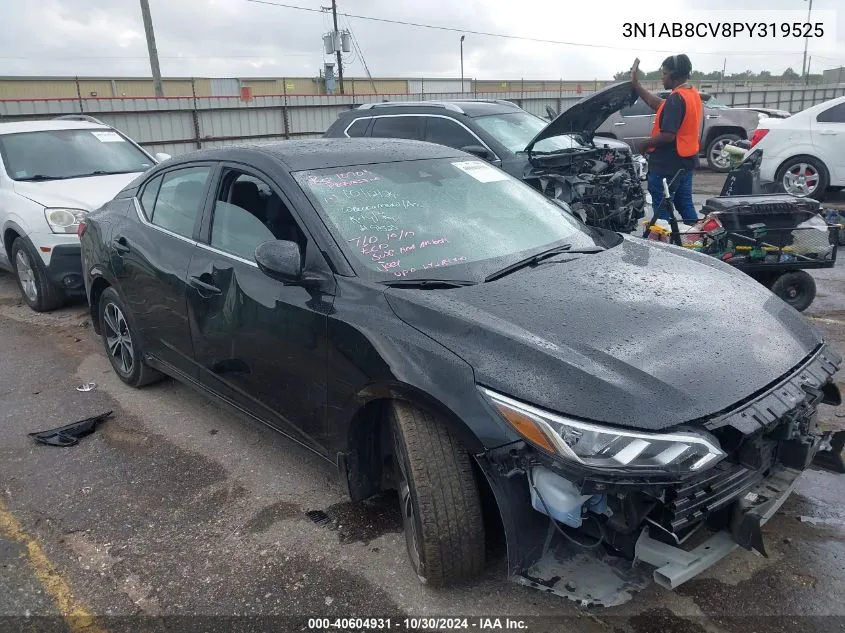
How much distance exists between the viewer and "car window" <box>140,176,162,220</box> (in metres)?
4.32

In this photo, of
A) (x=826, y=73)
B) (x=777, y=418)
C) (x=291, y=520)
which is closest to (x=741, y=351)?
(x=777, y=418)

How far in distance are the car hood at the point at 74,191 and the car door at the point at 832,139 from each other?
9445 millimetres

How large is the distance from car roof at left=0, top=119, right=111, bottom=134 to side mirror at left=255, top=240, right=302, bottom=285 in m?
6.03

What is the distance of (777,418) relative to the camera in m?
2.37

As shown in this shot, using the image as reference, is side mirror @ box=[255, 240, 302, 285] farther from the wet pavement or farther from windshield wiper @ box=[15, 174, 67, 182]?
windshield wiper @ box=[15, 174, 67, 182]

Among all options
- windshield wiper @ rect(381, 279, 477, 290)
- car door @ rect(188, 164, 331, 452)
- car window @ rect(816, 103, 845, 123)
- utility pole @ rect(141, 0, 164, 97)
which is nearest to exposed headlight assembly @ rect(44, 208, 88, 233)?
car door @ rect(188, 164, 331, 452)

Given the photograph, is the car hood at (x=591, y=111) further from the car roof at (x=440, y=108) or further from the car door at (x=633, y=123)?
the car door at (x=633, y=123)

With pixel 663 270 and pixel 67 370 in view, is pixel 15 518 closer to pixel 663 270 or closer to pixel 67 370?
pixel 67 370

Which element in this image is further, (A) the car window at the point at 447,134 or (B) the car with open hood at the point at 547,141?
(A) the car window at the point at 447,134

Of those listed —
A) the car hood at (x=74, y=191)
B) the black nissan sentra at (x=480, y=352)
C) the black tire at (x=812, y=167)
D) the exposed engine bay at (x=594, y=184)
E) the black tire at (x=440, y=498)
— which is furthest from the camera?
the black tire at (x=812, y=167)

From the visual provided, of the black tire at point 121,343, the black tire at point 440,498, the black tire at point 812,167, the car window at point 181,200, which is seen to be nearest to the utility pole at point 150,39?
the black tire at point 812,167

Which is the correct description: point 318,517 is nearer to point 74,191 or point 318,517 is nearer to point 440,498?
point 440,498

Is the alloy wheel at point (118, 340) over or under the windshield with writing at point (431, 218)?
under

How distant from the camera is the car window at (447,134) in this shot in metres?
8.77
